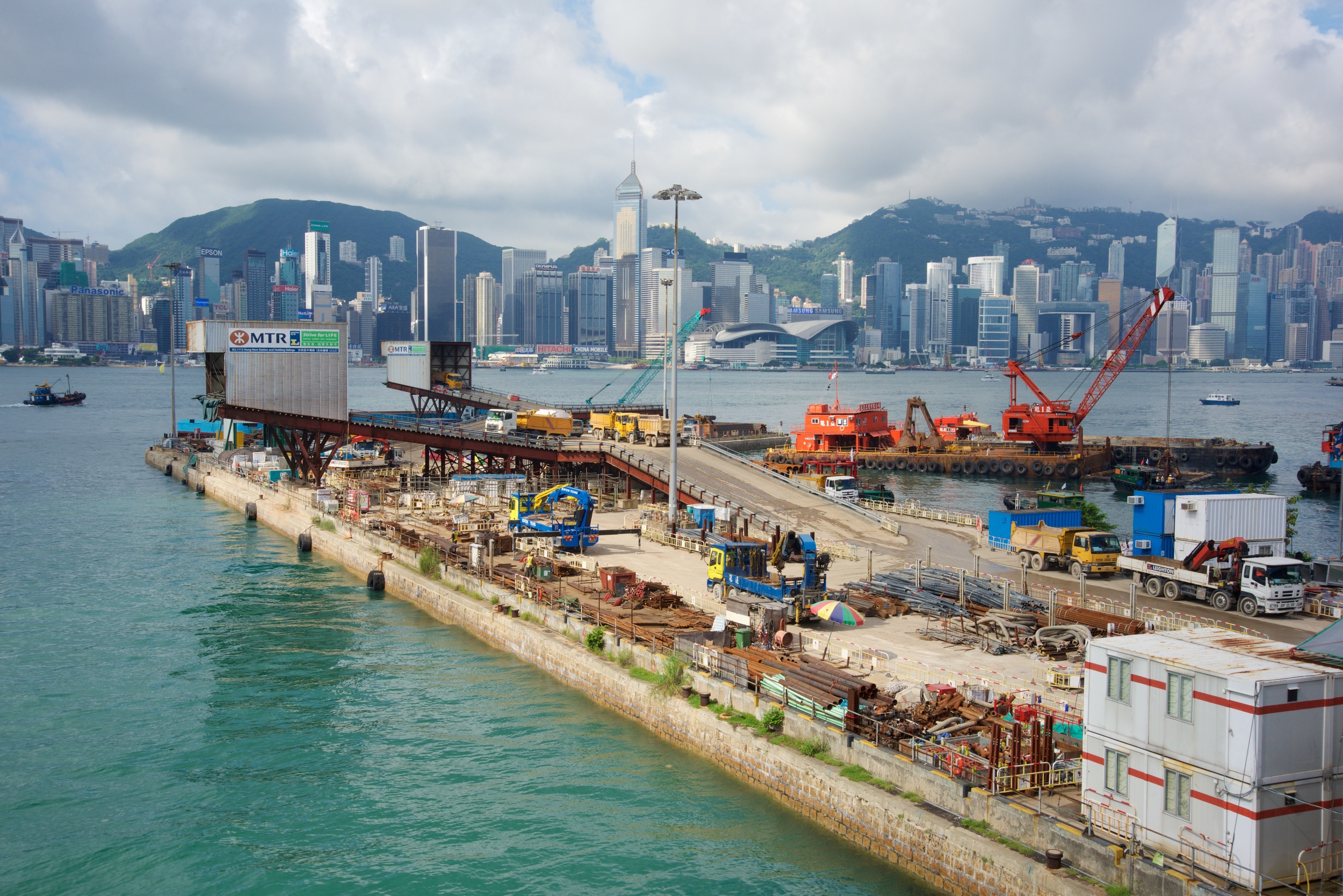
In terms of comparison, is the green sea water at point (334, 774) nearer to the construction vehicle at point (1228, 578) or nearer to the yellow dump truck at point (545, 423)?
the construction vehicle at point (1228, 578)

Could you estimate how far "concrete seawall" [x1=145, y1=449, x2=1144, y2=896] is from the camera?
14.0 meters

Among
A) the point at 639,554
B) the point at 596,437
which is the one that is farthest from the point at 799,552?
the point at 596,437

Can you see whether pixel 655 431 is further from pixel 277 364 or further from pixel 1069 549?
pixel 1069 549

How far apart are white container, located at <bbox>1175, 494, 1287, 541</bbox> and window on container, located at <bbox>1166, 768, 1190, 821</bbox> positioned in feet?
56.8

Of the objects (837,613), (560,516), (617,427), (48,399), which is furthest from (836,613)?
(48,399)

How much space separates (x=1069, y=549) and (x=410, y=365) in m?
75.2

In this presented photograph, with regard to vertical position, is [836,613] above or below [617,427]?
below

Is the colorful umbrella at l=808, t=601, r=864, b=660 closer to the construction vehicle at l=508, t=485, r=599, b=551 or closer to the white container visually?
the white container

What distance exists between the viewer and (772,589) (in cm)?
2702

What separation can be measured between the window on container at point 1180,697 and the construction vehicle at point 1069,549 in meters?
18.3

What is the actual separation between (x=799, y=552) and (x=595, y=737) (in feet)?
34.9

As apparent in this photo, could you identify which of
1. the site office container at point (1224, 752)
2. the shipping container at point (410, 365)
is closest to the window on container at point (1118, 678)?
the site office container at point (1224, 752)

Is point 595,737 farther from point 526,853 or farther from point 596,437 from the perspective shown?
point 596,437

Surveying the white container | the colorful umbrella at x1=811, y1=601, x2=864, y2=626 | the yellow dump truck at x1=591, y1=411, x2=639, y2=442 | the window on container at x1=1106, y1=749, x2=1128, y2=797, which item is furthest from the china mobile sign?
the window on container at x1=1106, y1=749, x2=1128, y2=797
